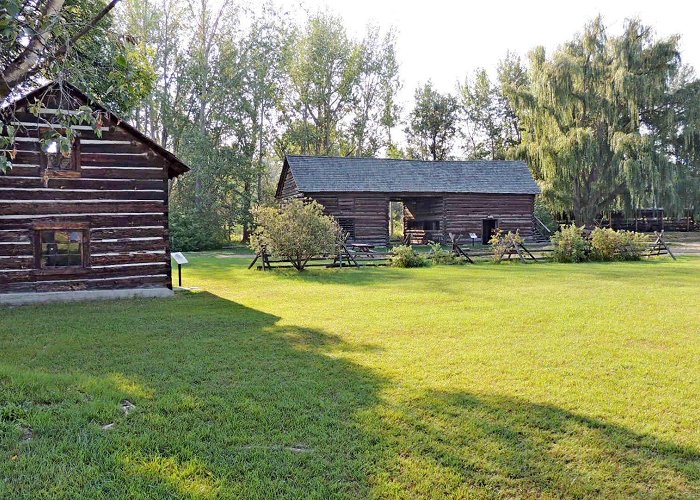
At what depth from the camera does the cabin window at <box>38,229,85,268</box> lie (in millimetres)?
11430

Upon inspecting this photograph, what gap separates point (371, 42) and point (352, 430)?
47.7 metres

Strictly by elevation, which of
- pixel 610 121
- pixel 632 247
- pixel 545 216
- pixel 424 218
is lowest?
pixel 632 247

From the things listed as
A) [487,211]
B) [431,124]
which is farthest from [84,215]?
[431,124]

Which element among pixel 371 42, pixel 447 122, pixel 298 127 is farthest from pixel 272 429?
pixel 447 122

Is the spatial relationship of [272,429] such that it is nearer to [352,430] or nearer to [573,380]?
[352,430]

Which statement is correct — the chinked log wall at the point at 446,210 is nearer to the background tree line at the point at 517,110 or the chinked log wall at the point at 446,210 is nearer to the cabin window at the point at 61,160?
the background tree line at the point at 517,110

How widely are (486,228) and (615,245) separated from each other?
43.7 ft

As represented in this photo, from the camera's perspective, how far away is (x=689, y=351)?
6746mm

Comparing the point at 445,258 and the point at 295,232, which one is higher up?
the point at 295,232

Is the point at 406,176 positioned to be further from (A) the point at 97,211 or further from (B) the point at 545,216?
(A) the point at 97,211

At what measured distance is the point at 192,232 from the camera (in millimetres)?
32375

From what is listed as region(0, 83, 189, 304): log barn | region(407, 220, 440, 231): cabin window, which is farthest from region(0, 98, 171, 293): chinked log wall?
region(407, 220, 440, 231): cabin window

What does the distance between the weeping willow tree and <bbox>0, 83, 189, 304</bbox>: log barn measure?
101ft

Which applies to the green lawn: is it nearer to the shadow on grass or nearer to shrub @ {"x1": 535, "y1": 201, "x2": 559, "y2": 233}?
the shadow on grass
